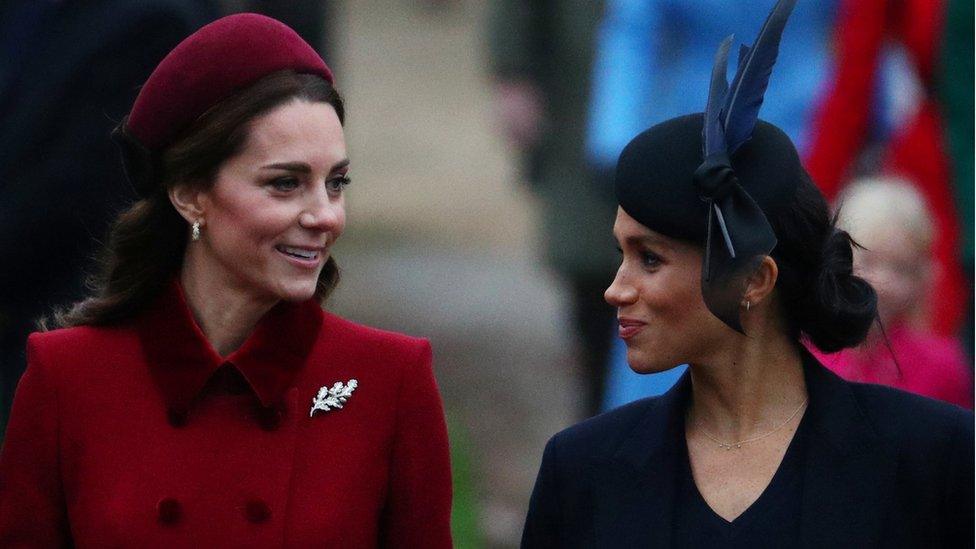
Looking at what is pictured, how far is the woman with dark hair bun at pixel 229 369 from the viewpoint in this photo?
165 inches

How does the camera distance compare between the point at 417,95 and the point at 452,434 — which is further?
the point at 417,95

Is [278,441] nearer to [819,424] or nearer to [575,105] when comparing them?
[819,424]

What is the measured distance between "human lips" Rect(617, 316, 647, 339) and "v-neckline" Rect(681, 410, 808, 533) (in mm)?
260

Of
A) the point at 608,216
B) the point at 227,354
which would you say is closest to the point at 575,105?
the point at 608,216

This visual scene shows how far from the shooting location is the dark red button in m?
4.18

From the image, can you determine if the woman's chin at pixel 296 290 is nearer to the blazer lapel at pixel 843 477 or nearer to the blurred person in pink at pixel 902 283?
the blazer lapel at pixel 843 477

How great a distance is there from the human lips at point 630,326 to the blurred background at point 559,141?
1753mm

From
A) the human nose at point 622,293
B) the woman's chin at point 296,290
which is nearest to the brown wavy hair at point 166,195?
the woman's chin at point 296,290

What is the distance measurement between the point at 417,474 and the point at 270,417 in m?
0.30

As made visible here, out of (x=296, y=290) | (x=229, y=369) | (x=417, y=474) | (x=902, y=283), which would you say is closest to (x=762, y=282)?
(x=417, y=474)

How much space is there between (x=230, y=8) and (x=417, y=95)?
7254 mm

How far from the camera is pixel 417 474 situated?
428 centimetres

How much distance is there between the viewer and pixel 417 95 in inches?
621

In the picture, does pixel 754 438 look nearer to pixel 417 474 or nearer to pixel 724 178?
pixel 724 178
